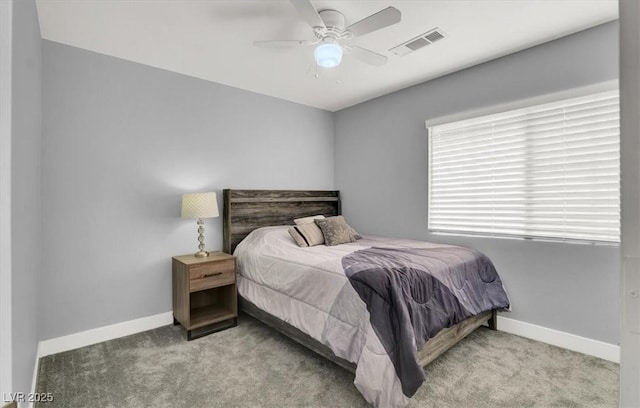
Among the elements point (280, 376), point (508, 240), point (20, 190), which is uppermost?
point (20, 190)

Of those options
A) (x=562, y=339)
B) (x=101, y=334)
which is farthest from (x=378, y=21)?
(x=101, y=334)

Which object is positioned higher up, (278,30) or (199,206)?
(278,30)

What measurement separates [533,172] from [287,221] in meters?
2.68

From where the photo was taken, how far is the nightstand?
9.25 feet

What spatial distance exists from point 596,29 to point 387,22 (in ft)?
5.93

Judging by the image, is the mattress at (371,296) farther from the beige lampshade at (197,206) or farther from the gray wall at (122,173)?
the gray wall at (122,173)

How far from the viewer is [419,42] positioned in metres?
2.64

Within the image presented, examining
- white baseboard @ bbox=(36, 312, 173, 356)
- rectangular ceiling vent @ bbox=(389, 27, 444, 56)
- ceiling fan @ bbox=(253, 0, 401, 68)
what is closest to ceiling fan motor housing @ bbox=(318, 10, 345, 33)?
ceiling fan @ bbox=(253, 0, 401, 68)

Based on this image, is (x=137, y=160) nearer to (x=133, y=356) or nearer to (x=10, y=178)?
(x=133, y=356)

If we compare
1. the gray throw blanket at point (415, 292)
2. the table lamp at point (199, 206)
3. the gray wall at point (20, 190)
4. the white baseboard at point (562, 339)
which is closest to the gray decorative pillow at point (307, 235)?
the gray throw blanket at point (415, 292)

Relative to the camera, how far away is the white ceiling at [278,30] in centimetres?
217

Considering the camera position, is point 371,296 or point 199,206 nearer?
point 371,296

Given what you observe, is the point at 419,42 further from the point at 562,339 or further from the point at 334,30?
the point at 562,339

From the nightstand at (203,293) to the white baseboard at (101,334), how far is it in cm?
16
